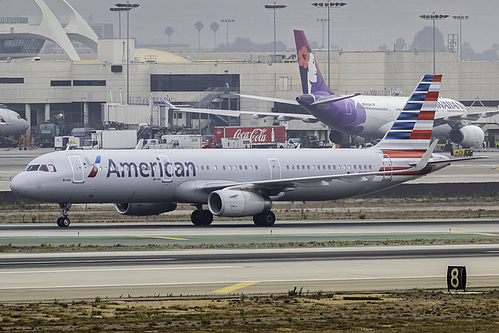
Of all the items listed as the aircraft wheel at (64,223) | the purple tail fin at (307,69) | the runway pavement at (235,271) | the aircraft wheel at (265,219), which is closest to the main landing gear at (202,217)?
the aircraft wheel at (265,219)

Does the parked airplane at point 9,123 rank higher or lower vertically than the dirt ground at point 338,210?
higher

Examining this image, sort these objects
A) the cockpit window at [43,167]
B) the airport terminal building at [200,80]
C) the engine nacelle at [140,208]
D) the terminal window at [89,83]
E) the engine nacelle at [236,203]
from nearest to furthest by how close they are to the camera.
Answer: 1. the cockpit window at [43,167]
2. the engine nacelle at [236,203]
3. the engine nacelle at [140,208]
4. the airport terminal building at [200,80]
5. the terminal window at [89,83]

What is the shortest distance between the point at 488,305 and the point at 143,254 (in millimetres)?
15543

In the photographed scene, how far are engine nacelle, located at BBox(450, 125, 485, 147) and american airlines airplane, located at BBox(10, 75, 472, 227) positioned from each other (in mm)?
62082

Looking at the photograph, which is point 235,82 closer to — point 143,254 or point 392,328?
point 143,254

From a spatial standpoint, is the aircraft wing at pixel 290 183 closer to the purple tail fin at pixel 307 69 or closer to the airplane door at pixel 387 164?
the airplane door at pixel 387 164

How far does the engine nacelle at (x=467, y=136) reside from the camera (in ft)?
385

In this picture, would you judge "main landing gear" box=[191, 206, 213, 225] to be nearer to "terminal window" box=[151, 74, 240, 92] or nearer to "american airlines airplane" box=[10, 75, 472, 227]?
"american airlines airplane" box=[10, 75, 472, 227]

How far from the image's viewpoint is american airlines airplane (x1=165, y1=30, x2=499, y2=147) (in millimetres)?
112312

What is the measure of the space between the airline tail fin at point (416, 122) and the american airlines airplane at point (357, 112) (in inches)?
1991

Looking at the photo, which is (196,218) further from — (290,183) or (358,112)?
(358,112)

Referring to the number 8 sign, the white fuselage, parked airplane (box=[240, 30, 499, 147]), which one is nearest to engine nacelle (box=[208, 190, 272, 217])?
the white fuselage

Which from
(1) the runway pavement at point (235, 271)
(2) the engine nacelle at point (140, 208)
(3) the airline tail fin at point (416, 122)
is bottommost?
(1) the runway pavement at point (235, 271)

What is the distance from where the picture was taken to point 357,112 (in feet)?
375
